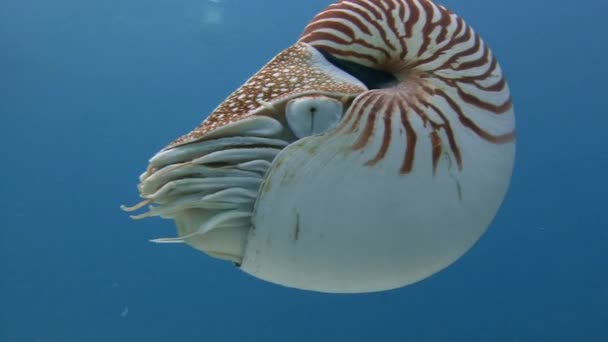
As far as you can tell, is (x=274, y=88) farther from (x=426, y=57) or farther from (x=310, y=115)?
(x=426, y=57)

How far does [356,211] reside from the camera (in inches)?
46.9

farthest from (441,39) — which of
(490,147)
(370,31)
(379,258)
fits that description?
(379,258)

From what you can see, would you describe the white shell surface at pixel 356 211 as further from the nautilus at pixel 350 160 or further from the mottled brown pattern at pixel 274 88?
the mottled brown pattern at pixel 274 88

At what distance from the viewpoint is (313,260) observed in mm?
1217

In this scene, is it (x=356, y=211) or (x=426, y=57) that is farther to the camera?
(x=426, y=57)

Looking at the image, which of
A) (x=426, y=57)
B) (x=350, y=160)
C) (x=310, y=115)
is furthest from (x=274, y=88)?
(x=426, y=57)

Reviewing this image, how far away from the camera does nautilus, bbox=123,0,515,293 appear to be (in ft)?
3.81

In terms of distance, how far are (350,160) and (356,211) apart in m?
0.10

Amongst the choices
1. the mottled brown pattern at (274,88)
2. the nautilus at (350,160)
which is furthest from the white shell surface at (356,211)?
the mottled brown pattern at (274,88)

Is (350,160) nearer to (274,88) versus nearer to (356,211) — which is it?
(356,211)

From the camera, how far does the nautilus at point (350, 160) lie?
1160 millimetres

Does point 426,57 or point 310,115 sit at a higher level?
point 426,57

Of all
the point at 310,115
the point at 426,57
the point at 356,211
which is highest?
the point at 426,57

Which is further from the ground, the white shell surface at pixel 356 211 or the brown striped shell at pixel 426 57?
the brown striped shell at pixel 426 57
